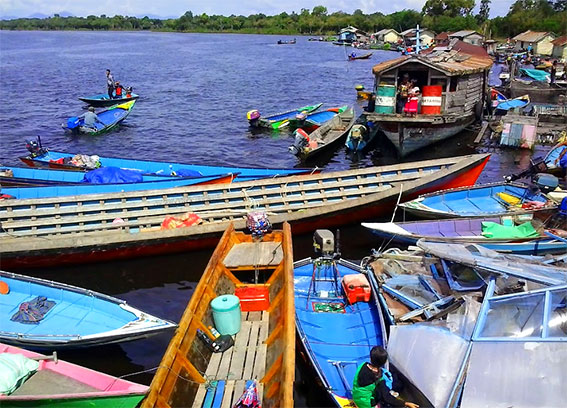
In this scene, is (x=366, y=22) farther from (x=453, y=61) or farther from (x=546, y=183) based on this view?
(x=546, y=183)

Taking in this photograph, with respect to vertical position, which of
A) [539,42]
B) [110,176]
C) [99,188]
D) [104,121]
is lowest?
[104,121]

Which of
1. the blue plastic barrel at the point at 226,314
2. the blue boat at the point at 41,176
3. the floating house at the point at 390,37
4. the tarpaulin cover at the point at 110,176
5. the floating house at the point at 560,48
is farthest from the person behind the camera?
the floating house at the point at 390,37

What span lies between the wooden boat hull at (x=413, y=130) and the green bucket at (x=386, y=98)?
2.47 ft

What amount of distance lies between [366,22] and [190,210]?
135 metres

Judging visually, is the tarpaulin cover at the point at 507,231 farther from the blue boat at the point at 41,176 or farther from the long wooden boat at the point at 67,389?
the blue boat at the point at 41,176

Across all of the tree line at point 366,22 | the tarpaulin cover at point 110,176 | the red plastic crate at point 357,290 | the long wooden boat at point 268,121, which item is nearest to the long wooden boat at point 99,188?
the tarpaulin cover at point 110,176

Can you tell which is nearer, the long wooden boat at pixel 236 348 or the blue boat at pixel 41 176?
the long wooden boat at pixel 236 348

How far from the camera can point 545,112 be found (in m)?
26.7

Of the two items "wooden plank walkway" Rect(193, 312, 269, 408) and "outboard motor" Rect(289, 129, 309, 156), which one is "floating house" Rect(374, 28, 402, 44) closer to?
"outboard motor" Rect(289, 129, 309, 156)

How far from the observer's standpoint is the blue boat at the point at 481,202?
1350cm

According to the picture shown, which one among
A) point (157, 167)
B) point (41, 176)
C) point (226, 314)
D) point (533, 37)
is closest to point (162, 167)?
point (157, 167)

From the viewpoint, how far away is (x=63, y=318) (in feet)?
30.6

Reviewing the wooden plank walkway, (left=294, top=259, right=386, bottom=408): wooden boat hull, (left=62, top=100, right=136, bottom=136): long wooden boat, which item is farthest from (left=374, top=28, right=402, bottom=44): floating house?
the wooden plank walkway

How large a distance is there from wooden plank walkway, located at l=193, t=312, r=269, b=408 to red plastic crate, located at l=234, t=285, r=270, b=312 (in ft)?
1.68
